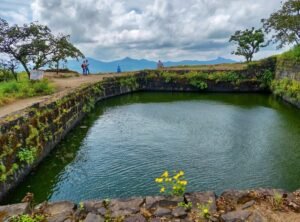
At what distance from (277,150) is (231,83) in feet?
51.8

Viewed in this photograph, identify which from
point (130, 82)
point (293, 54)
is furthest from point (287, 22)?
point (130, 82)

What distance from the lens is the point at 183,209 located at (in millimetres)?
5262

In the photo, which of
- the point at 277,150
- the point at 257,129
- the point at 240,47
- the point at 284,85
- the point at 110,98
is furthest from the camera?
the point at 240,47

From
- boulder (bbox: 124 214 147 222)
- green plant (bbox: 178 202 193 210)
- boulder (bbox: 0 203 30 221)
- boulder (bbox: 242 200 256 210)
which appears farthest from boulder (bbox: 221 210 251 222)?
boulder (bbox: 0 203 30 221)

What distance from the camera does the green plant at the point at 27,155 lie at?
8562 mm

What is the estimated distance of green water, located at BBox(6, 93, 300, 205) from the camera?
26.7ft

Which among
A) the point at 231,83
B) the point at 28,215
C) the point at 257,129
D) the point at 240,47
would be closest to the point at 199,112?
the point at 257,129

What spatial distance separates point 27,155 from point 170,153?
15.1 ft

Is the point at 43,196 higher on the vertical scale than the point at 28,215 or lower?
lower

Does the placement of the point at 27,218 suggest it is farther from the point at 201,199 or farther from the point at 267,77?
the point at 267,77

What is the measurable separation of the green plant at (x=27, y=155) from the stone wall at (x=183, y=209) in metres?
3.15

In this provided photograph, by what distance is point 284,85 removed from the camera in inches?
830

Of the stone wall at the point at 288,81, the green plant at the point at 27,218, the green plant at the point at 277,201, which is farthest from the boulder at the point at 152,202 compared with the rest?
the stone wall at the point at 288,81

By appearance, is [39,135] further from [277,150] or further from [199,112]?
[199,112]
